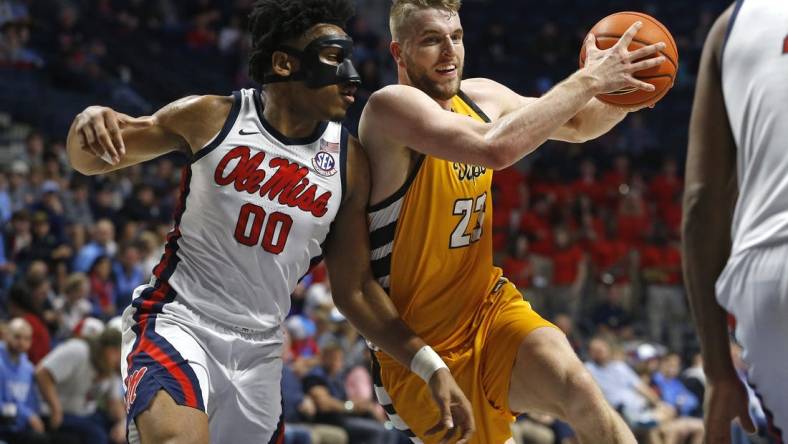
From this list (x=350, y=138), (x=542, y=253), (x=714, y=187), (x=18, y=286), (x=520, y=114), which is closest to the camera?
(x=714, y=187)

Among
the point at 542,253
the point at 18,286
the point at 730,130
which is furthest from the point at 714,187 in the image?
the point at 542,253

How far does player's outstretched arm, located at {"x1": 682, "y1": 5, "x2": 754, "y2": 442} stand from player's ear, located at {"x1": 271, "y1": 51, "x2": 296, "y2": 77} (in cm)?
217

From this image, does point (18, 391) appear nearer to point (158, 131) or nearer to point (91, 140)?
point (158, 131)

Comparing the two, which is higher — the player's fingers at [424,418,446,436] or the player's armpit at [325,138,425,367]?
the player's armpit at [325,138,425,367]

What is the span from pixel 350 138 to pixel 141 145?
2.89 feet

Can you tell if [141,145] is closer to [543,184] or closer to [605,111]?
[605,111]

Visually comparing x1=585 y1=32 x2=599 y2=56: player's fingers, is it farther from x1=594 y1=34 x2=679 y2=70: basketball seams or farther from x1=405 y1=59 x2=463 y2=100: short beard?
x1=405 y1=59 x2=463 y2=100: short beard

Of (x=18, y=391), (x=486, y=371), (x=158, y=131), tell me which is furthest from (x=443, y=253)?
(x=18, y=391)

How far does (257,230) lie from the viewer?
434 centimetres

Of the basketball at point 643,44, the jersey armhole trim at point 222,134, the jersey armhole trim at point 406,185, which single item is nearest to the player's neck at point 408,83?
the jersey armhole trim at point 406,185

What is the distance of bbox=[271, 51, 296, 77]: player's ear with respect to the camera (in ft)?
14.9

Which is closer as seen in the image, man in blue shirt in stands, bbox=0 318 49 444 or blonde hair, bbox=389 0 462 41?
blonde hair, bbox=389 0 462 41

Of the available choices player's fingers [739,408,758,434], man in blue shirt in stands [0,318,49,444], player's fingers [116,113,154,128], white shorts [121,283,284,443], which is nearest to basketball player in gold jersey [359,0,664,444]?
white shorts [121,283,284,443]

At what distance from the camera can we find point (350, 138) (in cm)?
462
